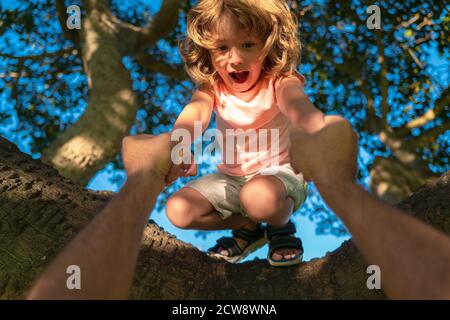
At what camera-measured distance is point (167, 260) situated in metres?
2.72

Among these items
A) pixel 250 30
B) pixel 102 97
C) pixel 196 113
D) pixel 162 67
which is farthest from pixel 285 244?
pixel 162 67

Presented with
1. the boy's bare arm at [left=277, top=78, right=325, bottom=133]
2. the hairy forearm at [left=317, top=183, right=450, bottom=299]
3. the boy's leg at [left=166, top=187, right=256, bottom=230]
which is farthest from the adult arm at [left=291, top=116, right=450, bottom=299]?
the boy's leg at [left=166, top=187, right=256, bottom=230]

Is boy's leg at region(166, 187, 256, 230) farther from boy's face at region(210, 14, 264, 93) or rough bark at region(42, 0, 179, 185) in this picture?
A: rough bark at region(42, 0, 179, 185)

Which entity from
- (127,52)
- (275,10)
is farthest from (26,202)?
(127,52)

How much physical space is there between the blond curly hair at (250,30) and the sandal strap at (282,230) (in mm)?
832

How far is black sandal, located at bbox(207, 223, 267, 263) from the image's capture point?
3170mm

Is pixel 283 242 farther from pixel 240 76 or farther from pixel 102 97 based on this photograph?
pixel 102 97

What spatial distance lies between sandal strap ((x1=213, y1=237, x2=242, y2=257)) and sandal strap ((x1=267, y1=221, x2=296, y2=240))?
7.8 inches

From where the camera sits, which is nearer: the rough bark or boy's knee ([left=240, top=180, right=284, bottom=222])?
boy's knee ([left=240, top=180, right=284, bottom=222])

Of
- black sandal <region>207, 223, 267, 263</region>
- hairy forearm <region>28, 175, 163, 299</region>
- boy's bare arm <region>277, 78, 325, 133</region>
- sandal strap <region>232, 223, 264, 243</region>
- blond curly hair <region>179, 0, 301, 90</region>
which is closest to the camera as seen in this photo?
hairy forearm <region>28, 175, 163, 299</region>

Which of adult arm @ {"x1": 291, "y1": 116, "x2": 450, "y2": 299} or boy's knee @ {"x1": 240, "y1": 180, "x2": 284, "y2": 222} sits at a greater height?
adult arm @ {"x1": 291, "y1": 116, "x2": 450, "y2": 299}

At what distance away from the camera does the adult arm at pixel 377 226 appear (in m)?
1.49
